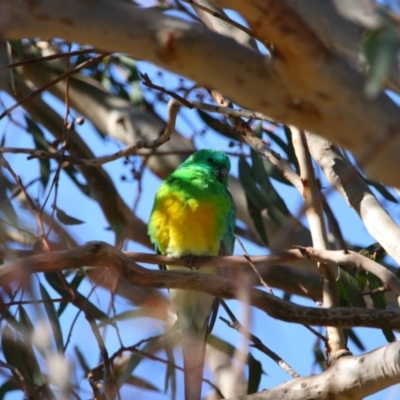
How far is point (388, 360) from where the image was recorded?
2.01m

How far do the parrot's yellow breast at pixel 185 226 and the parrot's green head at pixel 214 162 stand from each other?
1.19ft

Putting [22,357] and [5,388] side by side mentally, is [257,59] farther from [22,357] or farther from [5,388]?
[5,388]

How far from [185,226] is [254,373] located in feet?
2.65

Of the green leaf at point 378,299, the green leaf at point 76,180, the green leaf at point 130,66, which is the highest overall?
the green leaf at point 130,66

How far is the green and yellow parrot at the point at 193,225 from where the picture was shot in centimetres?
365

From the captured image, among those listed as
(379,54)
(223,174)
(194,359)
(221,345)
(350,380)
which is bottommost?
(350,380)

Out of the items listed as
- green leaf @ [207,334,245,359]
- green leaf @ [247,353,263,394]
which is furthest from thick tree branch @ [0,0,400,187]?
green leaf @ [207,334,245,359]

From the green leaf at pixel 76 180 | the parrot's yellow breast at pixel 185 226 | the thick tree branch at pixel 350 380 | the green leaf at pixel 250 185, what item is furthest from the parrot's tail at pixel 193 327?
the thick tree branch at pixel 350 380

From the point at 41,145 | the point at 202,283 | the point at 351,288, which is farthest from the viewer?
the point at 41,145

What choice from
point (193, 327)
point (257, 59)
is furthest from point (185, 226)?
point (257, 59)

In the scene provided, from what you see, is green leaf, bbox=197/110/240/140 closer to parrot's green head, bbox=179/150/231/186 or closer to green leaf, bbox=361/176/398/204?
parrot's green head, bbox=179/150/231/186

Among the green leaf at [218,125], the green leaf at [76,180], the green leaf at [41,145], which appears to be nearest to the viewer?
the green leaf at [41,145]

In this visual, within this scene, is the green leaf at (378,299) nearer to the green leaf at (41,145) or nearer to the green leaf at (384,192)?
the green leaf at (384,192)

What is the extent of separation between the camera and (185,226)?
3676mm
